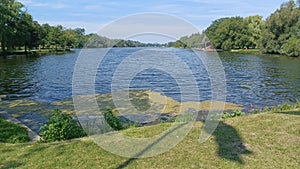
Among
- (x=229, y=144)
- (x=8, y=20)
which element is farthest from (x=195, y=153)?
(x=8, y=20)

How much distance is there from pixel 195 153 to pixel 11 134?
5918 millimetres

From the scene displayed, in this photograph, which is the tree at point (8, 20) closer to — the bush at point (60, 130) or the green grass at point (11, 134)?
the green grass at point (11, 134)

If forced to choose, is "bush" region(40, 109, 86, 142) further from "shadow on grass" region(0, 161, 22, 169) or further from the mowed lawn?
"shadow on grass" region(0, 161, 22, 169)

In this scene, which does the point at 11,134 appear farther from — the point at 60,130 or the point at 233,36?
the point at 233,36

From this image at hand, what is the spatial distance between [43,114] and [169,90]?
10804 mm

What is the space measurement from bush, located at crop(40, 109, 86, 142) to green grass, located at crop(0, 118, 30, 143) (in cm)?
72

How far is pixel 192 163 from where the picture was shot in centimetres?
504

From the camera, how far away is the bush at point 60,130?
270 inches

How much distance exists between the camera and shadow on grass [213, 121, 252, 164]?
212 inches

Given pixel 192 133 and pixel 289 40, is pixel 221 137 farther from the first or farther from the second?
pixel 289 40

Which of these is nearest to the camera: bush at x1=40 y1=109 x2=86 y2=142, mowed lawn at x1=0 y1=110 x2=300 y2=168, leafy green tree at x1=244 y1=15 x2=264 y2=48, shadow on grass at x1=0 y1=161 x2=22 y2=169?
shadow on grass at x1=0 y1=161 x2=22 y2=169

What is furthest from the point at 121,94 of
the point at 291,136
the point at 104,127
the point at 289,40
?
the point at 289,40

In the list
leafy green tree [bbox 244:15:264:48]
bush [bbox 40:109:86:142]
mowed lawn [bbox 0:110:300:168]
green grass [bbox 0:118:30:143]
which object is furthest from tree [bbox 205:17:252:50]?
bush [bbox 40:109:86:142]

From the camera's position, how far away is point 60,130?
696cm
